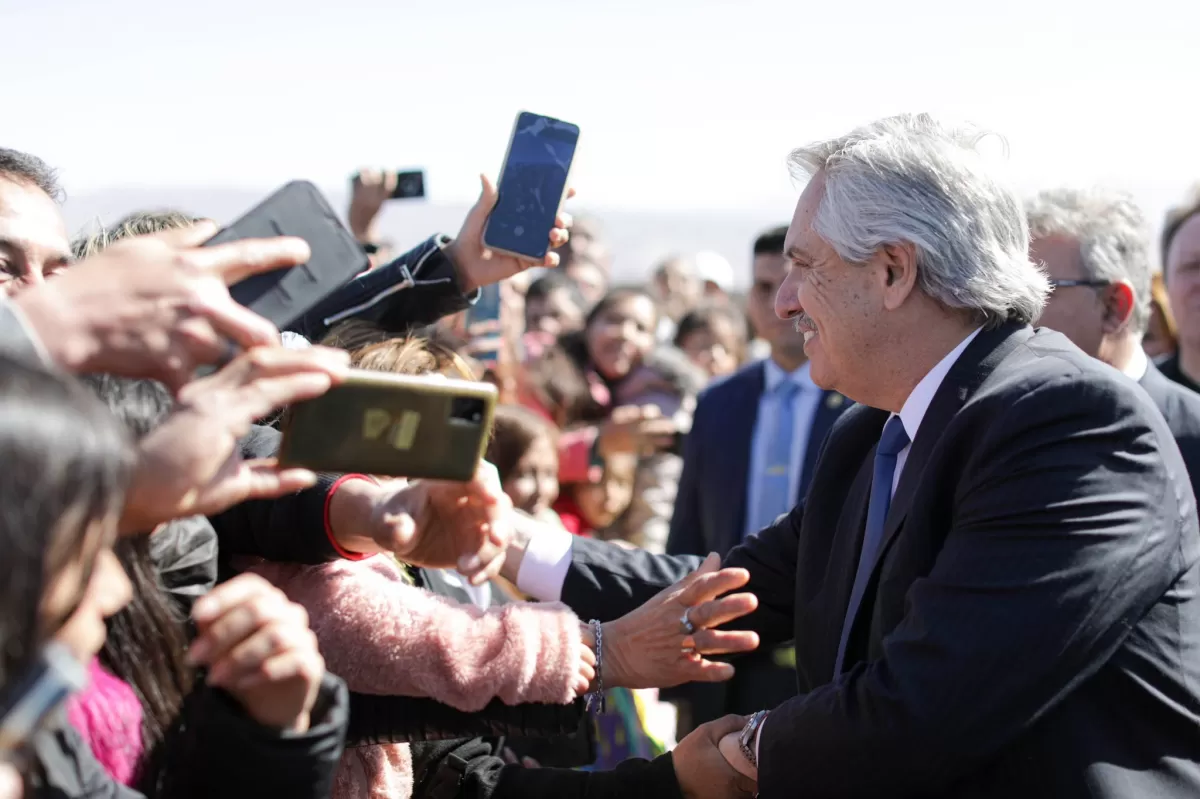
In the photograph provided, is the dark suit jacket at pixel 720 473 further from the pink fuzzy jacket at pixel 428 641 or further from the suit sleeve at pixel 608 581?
the pink fuzzy jacket at pixel 428 641

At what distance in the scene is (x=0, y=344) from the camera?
127 cm

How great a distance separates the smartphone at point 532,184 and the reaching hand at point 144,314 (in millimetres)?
1400

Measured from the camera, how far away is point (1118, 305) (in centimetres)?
354

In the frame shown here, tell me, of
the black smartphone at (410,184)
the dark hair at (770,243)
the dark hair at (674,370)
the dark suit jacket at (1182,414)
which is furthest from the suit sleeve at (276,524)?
the dark hair at (674,370)

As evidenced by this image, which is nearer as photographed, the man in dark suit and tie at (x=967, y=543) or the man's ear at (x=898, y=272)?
the man in dark suit and tie at (x=967, y=543)

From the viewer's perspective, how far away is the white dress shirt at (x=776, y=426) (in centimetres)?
468

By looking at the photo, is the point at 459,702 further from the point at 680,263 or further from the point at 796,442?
the point at 680,263

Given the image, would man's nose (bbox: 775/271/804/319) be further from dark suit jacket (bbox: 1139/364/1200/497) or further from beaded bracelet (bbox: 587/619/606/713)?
dark suit jacket (bbox: 1139/364/1200/497)

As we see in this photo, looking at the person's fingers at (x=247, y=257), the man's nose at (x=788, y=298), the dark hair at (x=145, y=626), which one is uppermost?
the person's fingers at (x=247, y=257)

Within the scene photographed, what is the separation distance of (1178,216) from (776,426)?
168 cm

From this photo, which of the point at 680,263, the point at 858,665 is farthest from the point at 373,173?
the point at 680,263

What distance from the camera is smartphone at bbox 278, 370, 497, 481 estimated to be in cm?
148

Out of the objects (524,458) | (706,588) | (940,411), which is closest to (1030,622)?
(940,411)

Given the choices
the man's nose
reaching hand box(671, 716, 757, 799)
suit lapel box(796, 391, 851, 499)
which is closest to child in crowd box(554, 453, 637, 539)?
suit lapel box(796, 391, 851, 499)
